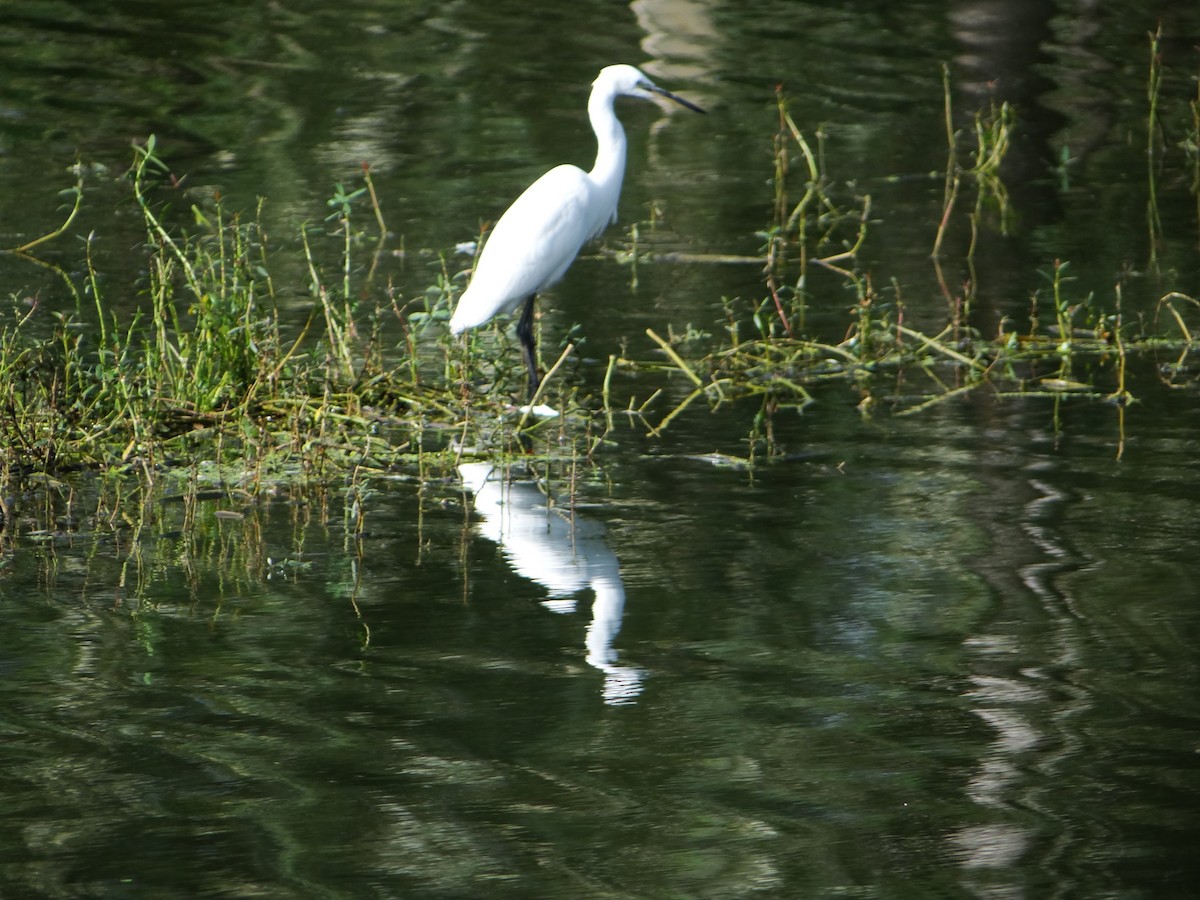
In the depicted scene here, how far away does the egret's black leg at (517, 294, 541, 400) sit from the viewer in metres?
8.51

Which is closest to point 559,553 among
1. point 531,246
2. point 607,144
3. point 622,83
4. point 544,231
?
point 531,246

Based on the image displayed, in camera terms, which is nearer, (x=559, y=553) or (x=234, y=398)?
(x=559, y=553)

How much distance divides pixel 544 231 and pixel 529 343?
20.7 inches

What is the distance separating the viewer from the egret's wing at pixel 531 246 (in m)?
8.49

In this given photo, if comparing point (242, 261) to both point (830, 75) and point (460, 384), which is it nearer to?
point (460, 384)

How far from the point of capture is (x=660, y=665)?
17.1 ft

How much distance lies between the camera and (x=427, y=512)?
264 inches

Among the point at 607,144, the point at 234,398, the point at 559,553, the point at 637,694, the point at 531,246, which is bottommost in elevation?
the point at 637,694

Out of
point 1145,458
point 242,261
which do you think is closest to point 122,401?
point 242,261

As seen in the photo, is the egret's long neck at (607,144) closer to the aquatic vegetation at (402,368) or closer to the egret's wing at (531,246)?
the egret's wing at (531,246)

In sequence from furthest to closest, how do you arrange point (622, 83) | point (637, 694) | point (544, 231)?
1. point (622, 83)
2. point (544, 231)
3. point (637, 694)

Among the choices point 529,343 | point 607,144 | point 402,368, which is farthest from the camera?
point 607,144

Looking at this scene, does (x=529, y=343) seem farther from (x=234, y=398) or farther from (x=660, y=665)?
(x=660, y=665)

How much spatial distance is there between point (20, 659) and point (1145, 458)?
4018mm
